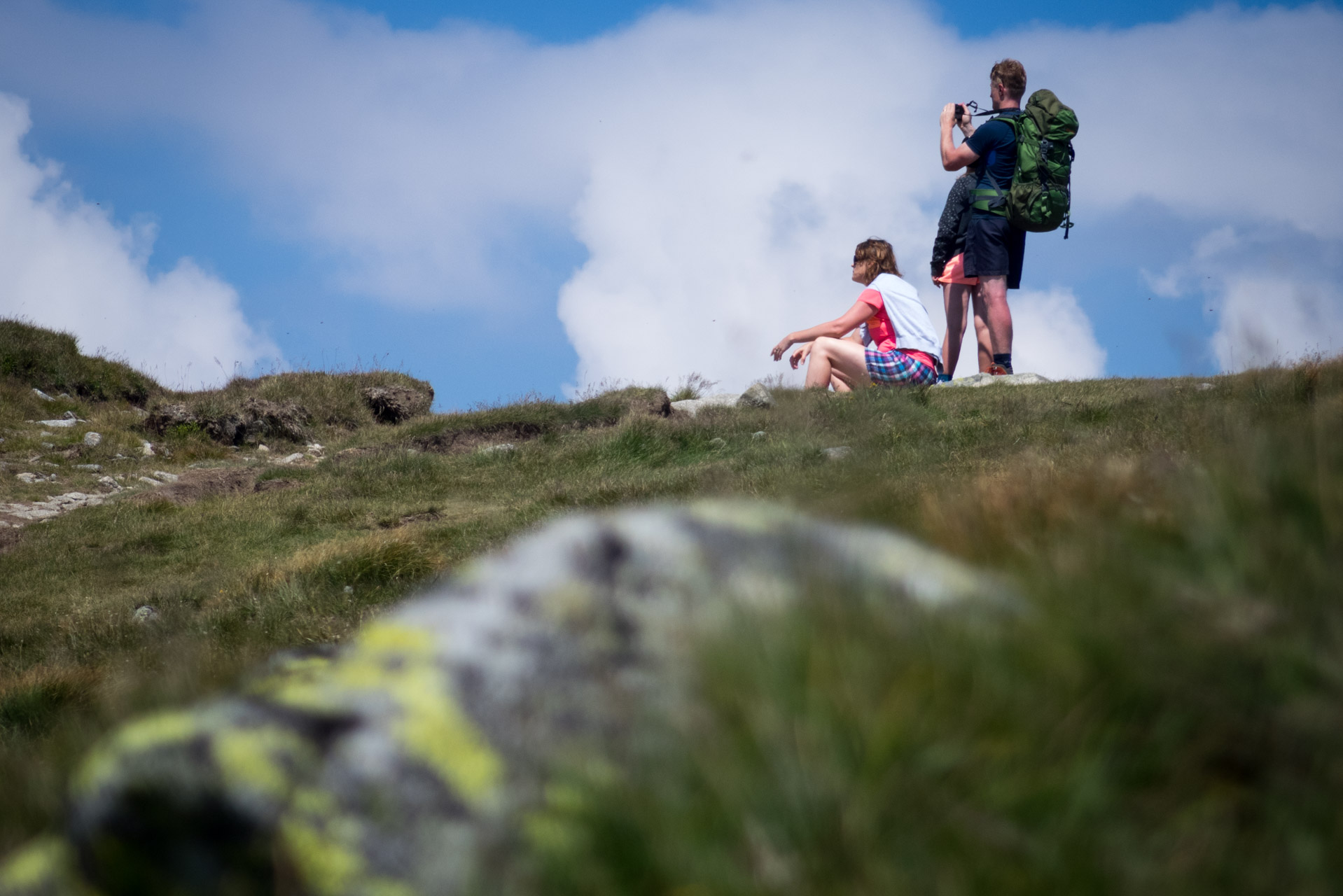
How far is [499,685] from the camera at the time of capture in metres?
1.51

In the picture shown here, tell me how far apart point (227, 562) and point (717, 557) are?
778 centimetres

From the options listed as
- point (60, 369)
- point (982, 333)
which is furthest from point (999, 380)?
point (60, 369)

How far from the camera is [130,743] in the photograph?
5.15ft

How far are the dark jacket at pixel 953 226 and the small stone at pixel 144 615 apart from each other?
995 centimetres

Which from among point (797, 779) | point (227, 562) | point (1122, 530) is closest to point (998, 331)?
point (227, 562)

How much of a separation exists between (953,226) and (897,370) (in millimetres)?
2801

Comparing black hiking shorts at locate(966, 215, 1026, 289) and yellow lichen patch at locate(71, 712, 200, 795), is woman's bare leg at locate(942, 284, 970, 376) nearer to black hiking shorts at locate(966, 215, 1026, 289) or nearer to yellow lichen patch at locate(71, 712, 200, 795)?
black hiking shorts at locate(966, 215, 1026, 289)

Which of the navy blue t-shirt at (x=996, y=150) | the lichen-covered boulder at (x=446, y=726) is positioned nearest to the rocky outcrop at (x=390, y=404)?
the navy blue t-shirt at (x=996, y=150)

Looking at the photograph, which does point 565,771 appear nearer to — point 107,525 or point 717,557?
point 717,557

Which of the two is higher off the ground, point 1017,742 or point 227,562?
point 227,562

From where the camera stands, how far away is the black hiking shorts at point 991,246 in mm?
10391

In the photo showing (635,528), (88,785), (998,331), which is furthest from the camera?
(998,331)

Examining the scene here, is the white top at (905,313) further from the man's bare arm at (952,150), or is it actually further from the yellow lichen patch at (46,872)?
the yellow lichen patch at (46,872)

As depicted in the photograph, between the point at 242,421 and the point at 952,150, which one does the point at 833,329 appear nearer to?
the point at 952,150
